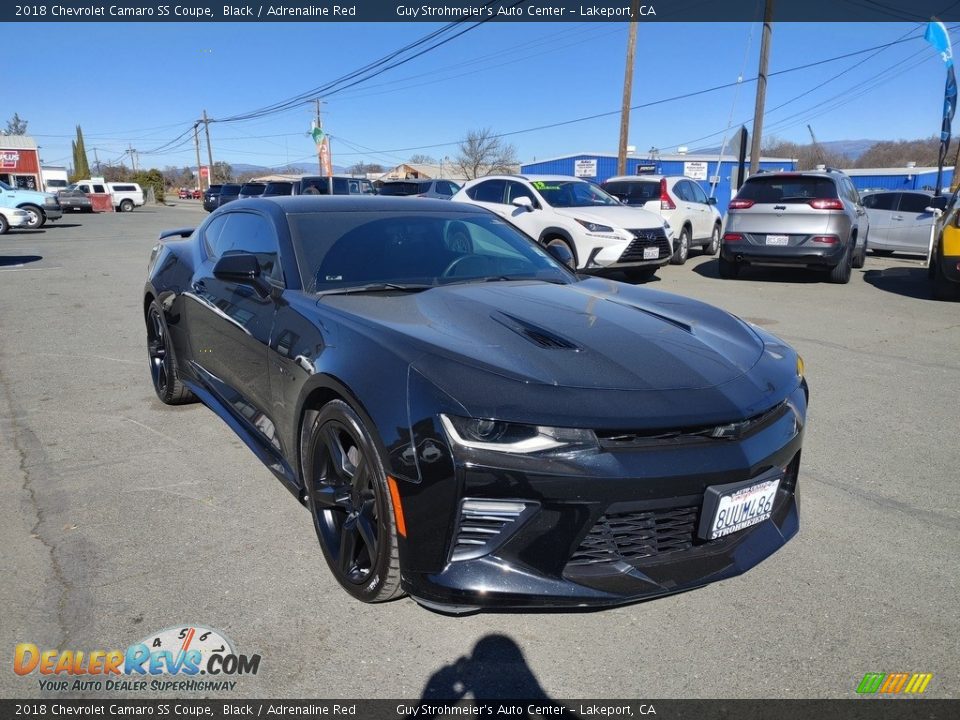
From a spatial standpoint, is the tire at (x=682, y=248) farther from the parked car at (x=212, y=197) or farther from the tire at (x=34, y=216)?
the parked car at (x=212, y=197)

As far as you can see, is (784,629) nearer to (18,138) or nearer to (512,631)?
(512,631)

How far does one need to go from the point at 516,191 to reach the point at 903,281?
6.53 m

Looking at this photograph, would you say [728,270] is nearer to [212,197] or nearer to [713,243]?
[713,243]

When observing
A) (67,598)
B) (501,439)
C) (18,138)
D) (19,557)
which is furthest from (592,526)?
(18,138)

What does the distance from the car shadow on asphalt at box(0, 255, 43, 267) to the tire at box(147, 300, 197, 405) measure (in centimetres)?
1067

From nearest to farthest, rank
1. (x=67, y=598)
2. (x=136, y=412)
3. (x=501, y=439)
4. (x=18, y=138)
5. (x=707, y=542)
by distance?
1. (x=501, y=439)
2. (x=707, y=542)
3. (x=67, y=598)
4. (x=136, y=412)
5. (x=18, y=138)

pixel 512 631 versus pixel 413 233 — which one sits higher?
pixel 413 233

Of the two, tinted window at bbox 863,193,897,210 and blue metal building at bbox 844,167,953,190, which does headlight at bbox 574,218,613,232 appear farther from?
blue metal building at bbox 844,167,953,190

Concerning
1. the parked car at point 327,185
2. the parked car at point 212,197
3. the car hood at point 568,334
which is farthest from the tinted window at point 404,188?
the parked car at point 212,197

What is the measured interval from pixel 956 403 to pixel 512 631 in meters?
4.12

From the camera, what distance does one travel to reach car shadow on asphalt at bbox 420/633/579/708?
213cm

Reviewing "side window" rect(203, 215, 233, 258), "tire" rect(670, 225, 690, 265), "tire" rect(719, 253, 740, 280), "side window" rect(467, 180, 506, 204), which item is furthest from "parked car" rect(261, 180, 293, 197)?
"side window" rect(203, 215, 233, 258)

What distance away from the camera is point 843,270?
10805mm

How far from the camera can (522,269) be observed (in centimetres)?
382
